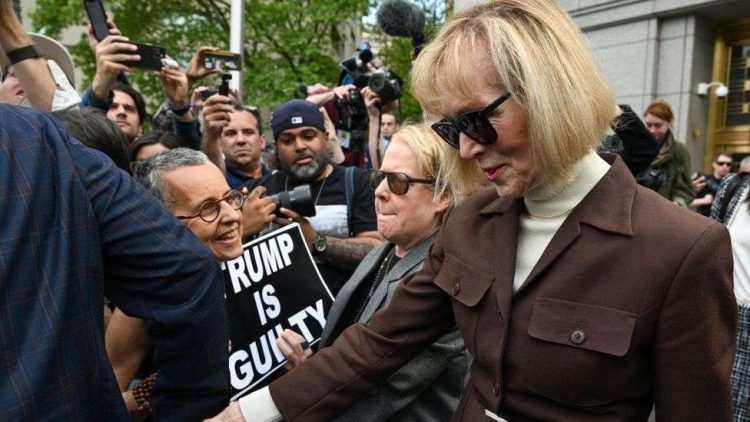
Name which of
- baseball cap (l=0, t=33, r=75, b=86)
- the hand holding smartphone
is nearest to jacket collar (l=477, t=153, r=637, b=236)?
the hand holding smartphone

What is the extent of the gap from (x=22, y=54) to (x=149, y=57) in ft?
2.73


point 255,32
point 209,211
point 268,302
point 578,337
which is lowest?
point 268,302

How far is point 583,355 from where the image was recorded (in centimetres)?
134

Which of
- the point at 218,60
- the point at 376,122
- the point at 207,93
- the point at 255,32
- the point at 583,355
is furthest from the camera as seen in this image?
the point at 255,32

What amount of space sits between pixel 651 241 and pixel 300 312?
1.54 metres

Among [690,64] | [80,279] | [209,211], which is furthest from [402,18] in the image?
[690,64]

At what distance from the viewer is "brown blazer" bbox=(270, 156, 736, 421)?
129 centimetres

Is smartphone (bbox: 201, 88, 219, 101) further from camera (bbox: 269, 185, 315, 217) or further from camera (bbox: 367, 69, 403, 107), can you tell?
camera (bbox: 269, 185, 315, 217)

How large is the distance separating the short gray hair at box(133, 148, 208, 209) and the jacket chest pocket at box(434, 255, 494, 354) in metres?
0.98

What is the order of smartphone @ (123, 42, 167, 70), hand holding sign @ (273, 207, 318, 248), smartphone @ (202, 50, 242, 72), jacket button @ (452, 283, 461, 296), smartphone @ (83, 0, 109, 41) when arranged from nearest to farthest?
jacket button @ (452, 283, 461, 296)
hand holding sign @ (273, 207, 318, 248)
smartphone @ (123, 42, 167, 70)
smartphone @ (83, 0, 109, 41)
smartphone @ (202, 50, 242, 72)

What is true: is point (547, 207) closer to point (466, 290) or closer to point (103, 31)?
point (466, 290)

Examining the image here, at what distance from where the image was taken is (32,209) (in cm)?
117

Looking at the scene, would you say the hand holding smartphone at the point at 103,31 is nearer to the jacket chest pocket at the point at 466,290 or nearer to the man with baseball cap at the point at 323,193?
the man with baseball cap at the point at 323,193

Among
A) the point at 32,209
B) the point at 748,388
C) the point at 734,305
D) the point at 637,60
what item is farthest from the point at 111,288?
the point at 637,60
